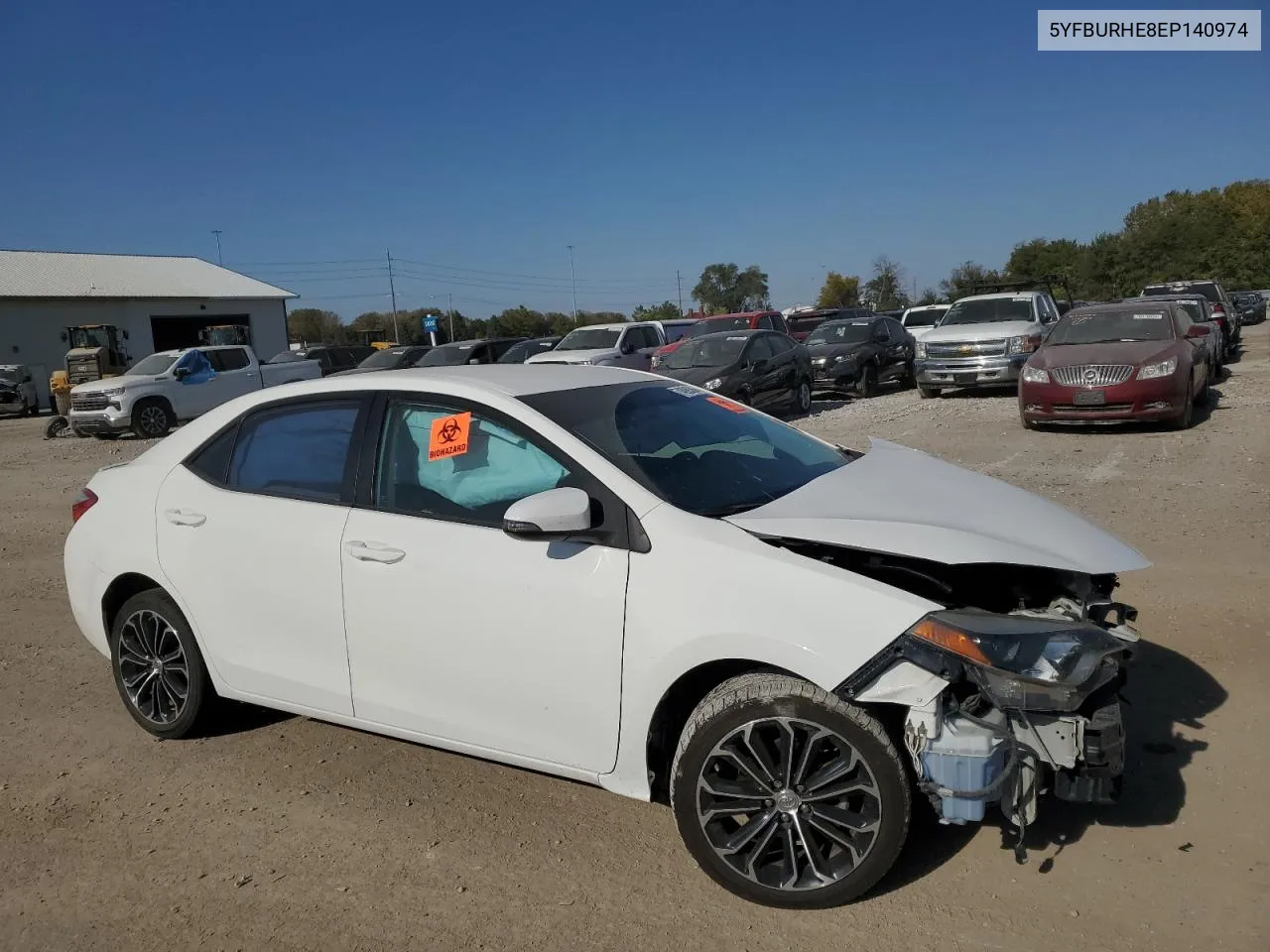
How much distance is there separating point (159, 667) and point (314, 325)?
78.3 m

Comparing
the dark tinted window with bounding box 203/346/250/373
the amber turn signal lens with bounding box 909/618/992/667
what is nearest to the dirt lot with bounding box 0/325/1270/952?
the amber turn signal lens with bounding box 909/618/992/667

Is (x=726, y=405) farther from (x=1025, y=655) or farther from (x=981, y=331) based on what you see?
(x=981, y=331)

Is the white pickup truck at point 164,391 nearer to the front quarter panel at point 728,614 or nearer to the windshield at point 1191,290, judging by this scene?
the front quarter panel at point 728,614

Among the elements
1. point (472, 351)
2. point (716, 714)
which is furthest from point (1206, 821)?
point (472, 351)

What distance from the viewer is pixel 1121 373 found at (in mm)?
11727

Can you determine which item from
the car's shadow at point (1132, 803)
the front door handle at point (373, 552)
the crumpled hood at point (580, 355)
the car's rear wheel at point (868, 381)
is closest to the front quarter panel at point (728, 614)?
the car's shadow at point (1132, 803)

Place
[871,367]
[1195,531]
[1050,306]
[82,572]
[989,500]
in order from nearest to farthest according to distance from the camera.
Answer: [989,500], [82,572], [1195,531], [1050,306], [871,367]

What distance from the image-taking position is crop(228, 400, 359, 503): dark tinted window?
3.87m

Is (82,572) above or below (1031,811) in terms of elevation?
above

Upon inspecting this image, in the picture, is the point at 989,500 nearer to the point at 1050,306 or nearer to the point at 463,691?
the point at 463,691

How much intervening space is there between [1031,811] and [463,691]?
1864mm

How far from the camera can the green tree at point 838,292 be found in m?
79.7

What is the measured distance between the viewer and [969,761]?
2734 millimetres

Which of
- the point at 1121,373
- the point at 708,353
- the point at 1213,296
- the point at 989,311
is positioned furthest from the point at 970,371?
the point at 1213,296
